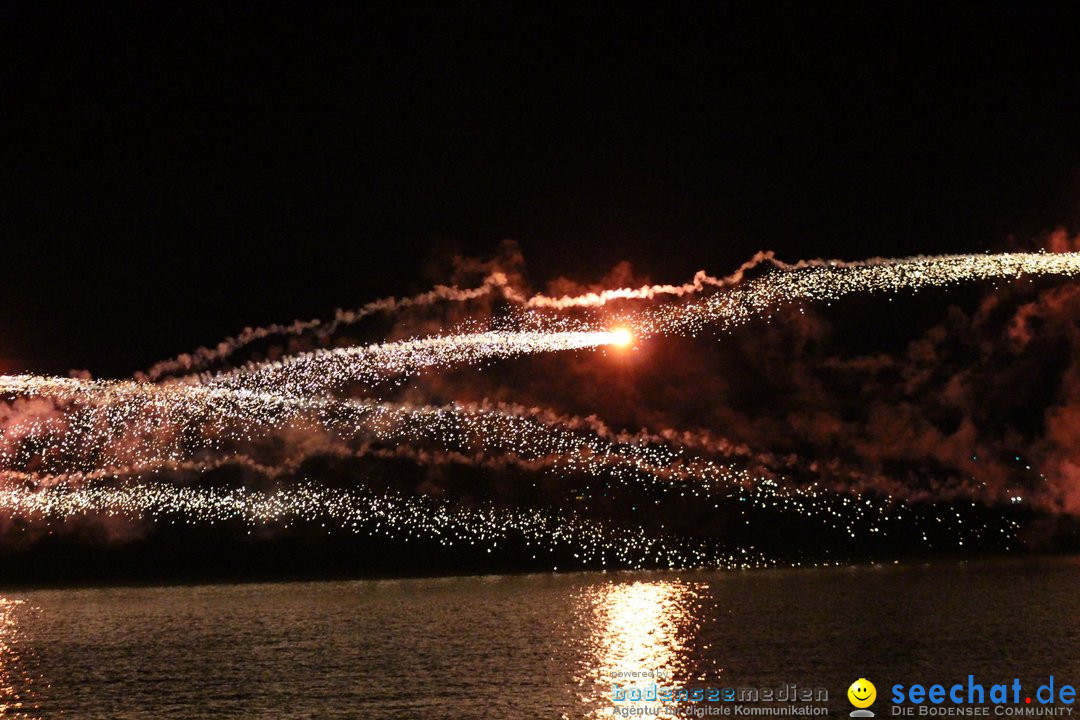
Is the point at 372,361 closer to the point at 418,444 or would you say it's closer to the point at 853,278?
the point at 418,444

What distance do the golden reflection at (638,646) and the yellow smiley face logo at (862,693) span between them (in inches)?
83.8

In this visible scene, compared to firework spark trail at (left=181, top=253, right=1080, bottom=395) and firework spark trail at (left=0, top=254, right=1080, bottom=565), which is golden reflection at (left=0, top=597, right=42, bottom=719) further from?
firework spark trail at (left=181, top=253, right=1080, bottom=395)

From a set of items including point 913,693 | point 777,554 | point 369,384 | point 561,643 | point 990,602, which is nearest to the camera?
point 913,693

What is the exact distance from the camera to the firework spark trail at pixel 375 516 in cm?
3005

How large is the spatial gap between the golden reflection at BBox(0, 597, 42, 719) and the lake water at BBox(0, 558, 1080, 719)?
0.05 meters

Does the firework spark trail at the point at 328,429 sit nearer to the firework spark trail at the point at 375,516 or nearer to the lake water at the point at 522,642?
the firework spark trail at the point at 375,516

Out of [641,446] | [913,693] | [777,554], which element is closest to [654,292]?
[641,446]

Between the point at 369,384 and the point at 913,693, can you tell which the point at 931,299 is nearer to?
the point at 369,384

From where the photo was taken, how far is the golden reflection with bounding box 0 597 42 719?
14.6m

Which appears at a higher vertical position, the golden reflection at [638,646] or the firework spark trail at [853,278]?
the firework spark trail at [853,278]

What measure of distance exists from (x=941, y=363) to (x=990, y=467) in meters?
3.41

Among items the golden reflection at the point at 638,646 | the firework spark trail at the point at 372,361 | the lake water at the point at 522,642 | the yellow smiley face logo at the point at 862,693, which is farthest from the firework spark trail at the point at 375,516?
the yellow smiley face logo at the point at 862,693

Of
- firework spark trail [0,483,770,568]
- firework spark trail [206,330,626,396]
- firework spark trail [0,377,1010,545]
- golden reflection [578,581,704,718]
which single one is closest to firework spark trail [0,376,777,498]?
firework spark trail [0,377,1010,545]

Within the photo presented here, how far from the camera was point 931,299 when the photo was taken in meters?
32.7
